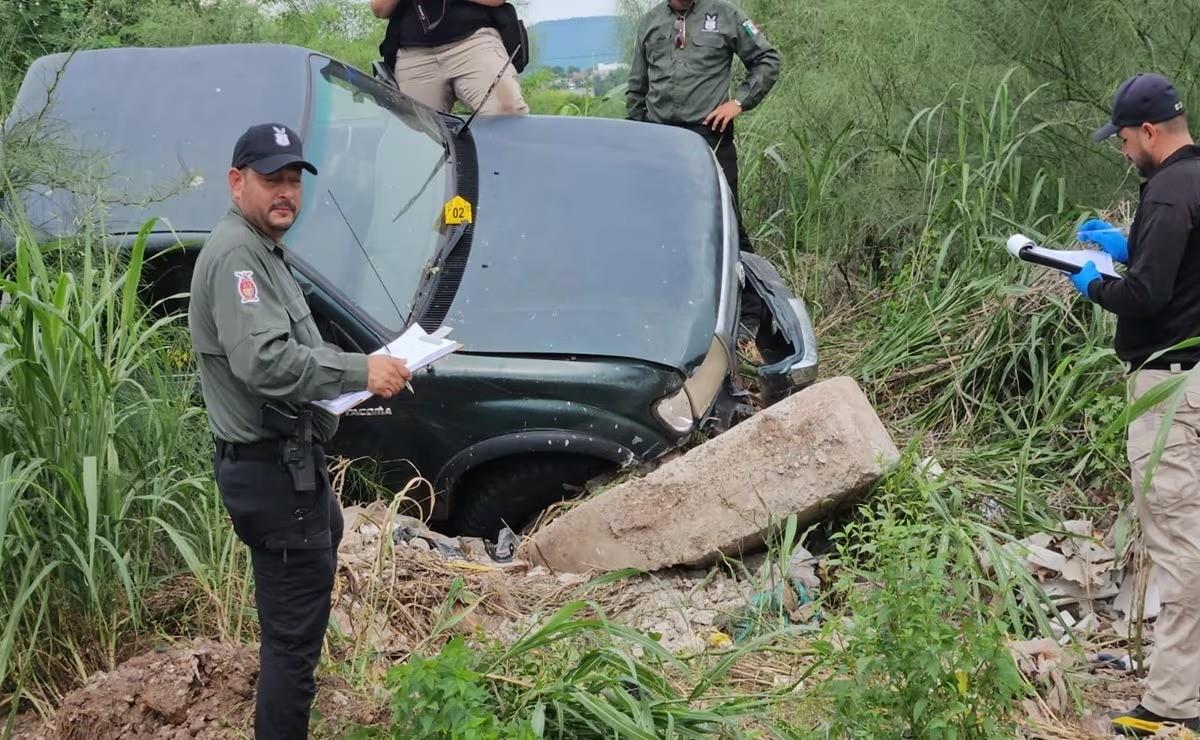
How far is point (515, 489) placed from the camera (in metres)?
4.00

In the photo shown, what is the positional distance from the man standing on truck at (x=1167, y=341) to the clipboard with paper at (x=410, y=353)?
1794 mm

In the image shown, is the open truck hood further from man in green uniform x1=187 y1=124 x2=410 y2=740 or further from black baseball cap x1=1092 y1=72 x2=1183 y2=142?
black baseball cap x1=1092 y1=72 x2=1183 y2=142

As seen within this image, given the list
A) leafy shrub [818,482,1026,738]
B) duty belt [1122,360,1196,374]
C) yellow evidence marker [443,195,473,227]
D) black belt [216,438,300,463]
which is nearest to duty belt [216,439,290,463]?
black belt [216,438,300,463]

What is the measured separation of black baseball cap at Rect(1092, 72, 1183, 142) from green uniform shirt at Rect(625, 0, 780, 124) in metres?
2.87

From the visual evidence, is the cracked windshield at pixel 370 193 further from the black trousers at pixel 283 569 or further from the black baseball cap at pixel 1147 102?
the black baseball cap at pixel 1147 102

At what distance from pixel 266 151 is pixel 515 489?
5.90 ft

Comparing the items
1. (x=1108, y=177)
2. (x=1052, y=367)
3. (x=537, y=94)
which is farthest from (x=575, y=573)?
(x=537, y=94)

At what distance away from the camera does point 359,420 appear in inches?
154

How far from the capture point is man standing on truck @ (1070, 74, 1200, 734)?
10.0 ft

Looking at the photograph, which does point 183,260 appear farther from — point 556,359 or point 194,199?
point 556,359

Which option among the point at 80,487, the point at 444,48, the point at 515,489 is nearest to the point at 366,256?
the point at 515,489

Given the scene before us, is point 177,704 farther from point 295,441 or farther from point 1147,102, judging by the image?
point 1147,102

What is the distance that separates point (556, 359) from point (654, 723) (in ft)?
4.81

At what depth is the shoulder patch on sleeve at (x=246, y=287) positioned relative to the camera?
2.44 m
